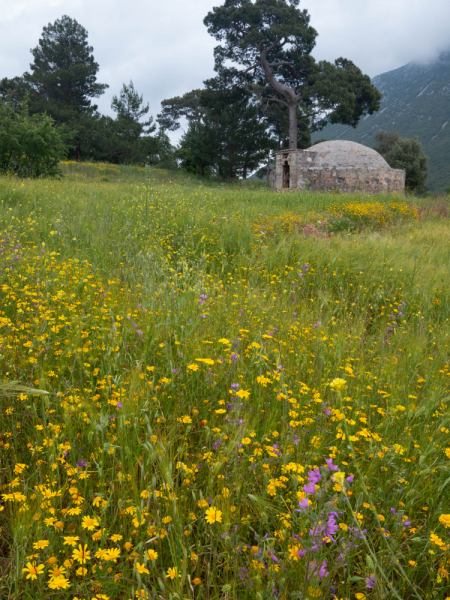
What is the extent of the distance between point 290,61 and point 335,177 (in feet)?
40.6

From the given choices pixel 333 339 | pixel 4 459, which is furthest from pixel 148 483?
pixel 333 339

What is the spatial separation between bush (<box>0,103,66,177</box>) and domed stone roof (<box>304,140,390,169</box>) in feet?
48.9

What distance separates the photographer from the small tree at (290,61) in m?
25.7

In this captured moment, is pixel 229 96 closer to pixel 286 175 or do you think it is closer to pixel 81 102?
pixel 286 175

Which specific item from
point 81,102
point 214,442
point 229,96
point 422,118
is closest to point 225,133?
point 229,96

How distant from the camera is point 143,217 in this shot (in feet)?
19.9

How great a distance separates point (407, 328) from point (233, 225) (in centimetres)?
337

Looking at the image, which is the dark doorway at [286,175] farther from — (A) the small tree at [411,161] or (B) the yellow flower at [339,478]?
(B) the yellow flower at [339,478]

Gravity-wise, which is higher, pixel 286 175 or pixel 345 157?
pixel 345 157

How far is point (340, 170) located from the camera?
2170 centimetres

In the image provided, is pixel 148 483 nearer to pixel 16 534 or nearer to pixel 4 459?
pixel 16 534

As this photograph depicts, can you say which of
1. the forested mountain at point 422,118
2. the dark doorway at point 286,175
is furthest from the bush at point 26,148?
the forested mountain at point 422,118

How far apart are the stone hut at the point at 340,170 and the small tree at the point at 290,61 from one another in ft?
18.6

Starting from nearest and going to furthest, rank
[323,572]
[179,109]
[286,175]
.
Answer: [323,572]
[286,175]
[179,109]
